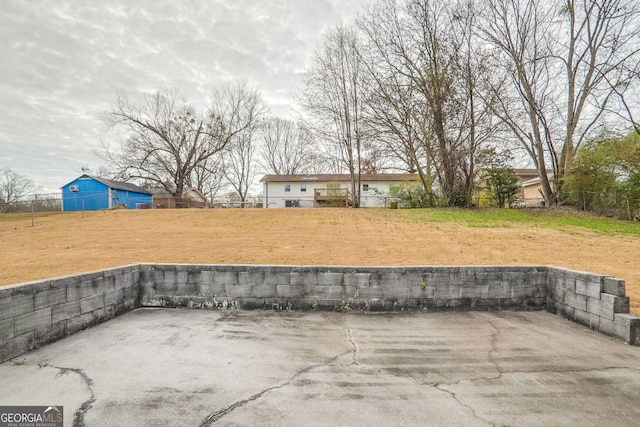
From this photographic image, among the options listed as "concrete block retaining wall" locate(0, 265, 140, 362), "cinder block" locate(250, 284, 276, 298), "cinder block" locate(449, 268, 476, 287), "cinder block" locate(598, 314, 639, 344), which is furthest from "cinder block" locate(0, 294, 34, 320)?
"cinder block" locate(598, 314, 639, 344)

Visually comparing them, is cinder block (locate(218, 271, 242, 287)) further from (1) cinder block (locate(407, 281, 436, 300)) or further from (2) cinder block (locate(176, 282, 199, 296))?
(1) cinder block (locate(407, 281, 436, 300))

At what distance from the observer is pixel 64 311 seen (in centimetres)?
338

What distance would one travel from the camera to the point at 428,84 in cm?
1719

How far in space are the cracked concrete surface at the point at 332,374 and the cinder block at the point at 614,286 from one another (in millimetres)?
539

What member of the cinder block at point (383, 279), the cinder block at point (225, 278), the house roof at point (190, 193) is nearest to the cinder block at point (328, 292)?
the cinder block at point (383, 279)

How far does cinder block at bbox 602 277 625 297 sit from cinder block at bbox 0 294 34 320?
645 centimetres

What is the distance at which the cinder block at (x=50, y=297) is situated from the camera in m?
3.08

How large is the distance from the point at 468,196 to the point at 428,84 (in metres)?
6.99

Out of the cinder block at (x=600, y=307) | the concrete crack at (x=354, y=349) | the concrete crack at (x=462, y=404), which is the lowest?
the concrete crack at (x=354, y=349)

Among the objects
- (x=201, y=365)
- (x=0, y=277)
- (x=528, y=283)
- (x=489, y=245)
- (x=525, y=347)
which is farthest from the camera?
(x=489, y=245)

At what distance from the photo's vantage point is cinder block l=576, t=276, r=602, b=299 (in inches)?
143

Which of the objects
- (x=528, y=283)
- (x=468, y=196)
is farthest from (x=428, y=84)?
(x=528, y=283)

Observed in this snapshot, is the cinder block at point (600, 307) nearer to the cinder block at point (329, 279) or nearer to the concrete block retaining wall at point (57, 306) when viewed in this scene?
the cinder block at point (329, 279)

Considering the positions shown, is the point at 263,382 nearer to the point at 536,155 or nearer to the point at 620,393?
the point at 620,393
